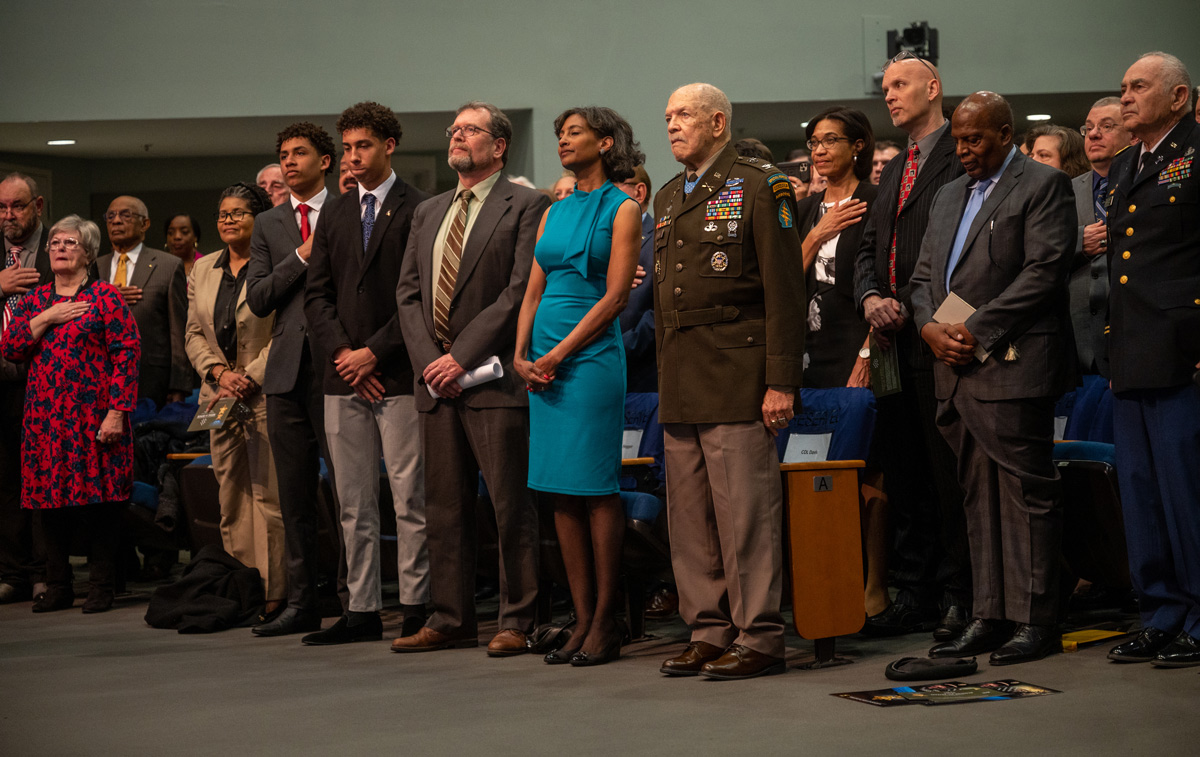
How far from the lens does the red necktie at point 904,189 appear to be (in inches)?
161

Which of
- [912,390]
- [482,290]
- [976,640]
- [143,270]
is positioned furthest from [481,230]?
[143,270]

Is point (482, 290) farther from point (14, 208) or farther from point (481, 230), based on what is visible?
point (14, 208)

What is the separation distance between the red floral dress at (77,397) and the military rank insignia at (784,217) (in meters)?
3.12

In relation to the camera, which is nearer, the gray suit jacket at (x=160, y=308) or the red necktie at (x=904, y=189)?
the red necktie at (x=904, y=189)

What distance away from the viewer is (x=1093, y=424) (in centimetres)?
438

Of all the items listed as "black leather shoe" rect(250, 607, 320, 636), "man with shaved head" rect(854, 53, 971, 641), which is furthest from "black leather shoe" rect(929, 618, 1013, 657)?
"black leather shoe" rect(250, 607, 320, 636)

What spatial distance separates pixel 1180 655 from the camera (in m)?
3.43

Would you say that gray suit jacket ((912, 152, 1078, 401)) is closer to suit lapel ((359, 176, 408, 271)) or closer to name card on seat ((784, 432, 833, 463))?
name card on seat ((784, 432, 833, 463))

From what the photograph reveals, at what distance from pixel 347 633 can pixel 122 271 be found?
319 centimetres

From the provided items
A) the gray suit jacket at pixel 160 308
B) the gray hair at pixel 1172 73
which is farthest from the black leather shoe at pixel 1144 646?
the gray suit jacket at pixel 160 308

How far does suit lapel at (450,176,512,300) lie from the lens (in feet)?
13.5

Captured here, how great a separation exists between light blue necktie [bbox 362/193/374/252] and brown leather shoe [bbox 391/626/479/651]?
1.31 meters

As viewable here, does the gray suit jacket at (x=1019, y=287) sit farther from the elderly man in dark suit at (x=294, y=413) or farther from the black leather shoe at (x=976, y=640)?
the elderly man in dark suit at (x=294, y=413)

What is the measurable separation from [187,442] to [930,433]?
3.81m
